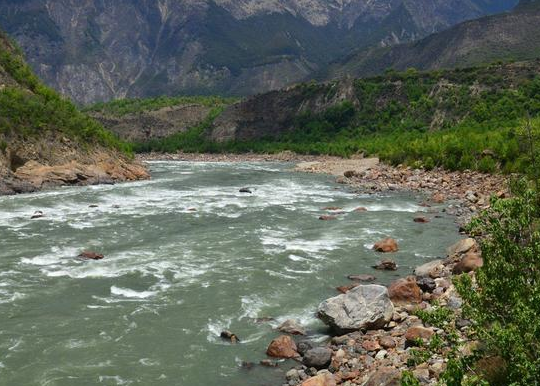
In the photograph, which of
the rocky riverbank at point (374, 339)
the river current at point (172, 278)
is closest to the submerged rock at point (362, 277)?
the river current at point (172, 278)

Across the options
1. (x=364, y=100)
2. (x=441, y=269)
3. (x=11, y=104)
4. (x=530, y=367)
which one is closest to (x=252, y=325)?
(x=441, y=269)

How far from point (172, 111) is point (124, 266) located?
131m

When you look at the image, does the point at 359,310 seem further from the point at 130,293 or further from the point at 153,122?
the point at 153,122

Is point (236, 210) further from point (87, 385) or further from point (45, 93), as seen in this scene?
point (45, 93)

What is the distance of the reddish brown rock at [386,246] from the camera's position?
A: 2297cm

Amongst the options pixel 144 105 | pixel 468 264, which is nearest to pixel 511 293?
pixel 468 264

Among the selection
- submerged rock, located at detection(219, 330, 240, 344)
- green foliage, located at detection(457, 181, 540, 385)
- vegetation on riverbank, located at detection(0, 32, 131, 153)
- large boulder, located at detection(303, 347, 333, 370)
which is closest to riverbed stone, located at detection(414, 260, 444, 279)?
Result: large boulder, located at detection(303, 347, 333, 370)

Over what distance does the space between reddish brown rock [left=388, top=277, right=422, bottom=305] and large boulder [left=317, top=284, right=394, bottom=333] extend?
1336 millimetres

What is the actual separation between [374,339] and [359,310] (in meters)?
1.10

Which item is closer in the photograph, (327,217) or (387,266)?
(387,266)

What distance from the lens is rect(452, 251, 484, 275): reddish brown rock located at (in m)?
17.1

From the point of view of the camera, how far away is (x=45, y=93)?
2459 inches

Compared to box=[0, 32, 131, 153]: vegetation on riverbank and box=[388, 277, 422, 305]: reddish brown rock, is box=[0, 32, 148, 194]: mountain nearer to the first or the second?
box=[0, 32, 131, 153]: vegetation on riverbank

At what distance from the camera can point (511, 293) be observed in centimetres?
757
